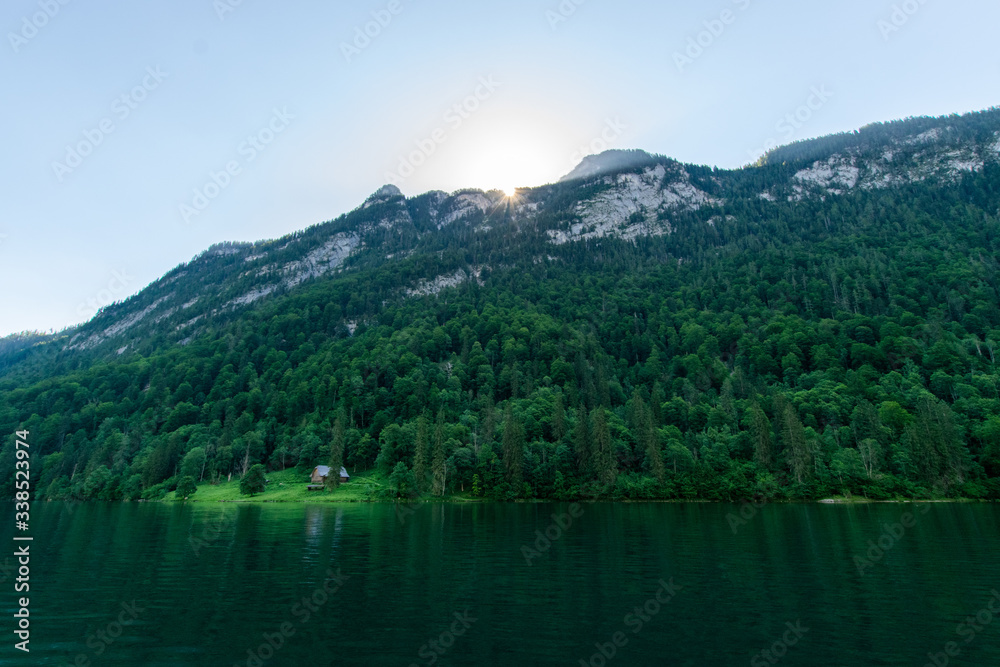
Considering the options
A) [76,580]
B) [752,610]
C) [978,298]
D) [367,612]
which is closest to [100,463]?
[76,580]

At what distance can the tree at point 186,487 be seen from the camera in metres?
103

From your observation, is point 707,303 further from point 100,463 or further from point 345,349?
point 100,463

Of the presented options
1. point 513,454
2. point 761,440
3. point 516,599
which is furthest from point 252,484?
point 761,440

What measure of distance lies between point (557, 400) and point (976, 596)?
9259cm

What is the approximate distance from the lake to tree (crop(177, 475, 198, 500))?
63.9 m

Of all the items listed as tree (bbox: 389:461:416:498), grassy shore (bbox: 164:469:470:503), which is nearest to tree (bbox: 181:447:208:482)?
grassy shore (bbox: 164:469:470:503)

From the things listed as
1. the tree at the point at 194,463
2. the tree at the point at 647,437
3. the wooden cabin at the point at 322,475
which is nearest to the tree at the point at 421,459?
the wooden cabin at the point at 322,475

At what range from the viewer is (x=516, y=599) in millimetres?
22531

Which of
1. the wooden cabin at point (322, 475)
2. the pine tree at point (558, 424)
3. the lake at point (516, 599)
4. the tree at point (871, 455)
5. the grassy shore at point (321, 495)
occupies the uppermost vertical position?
the pine tree at point (558, 424)

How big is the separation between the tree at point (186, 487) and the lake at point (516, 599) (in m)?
63.9

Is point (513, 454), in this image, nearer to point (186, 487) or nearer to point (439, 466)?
point (439, 466)

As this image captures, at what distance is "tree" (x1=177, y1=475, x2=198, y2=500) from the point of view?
338 feet

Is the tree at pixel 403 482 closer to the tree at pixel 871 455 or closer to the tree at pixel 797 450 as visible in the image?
the tree at pixel 797 450

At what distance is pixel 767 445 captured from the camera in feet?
311
